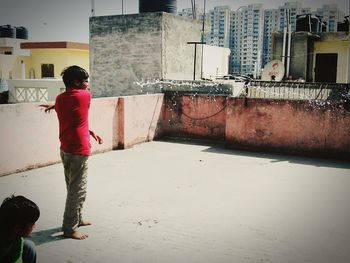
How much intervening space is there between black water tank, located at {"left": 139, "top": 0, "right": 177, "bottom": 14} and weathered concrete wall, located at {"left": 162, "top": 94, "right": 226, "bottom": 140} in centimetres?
624

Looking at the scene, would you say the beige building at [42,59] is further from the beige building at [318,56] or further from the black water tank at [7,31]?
the beige building at [318,56]

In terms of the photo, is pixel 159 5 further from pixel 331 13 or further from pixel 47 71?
pixel 331 13

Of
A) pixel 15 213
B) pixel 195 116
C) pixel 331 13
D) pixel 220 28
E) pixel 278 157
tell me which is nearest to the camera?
pixel 15 213

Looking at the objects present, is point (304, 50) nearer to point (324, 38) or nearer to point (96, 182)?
point (324, 38)

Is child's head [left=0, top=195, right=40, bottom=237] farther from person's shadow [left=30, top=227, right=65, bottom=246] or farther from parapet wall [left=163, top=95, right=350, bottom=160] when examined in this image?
parapet wall [left=163, top=95, right=350, bottom=160]

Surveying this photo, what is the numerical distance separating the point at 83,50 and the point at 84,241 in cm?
2725

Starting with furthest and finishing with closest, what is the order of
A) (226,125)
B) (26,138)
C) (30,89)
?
(30,89)
(226,125)
(26,138)

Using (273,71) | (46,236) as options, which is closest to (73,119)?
(46,236)

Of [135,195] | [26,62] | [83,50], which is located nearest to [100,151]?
[135,195]

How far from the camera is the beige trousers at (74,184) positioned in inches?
166

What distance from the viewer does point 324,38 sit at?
82.1ft

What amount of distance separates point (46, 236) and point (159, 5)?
46.3ft

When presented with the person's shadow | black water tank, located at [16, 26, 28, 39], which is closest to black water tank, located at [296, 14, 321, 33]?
the person's shadow

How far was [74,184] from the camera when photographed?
4254 mm
